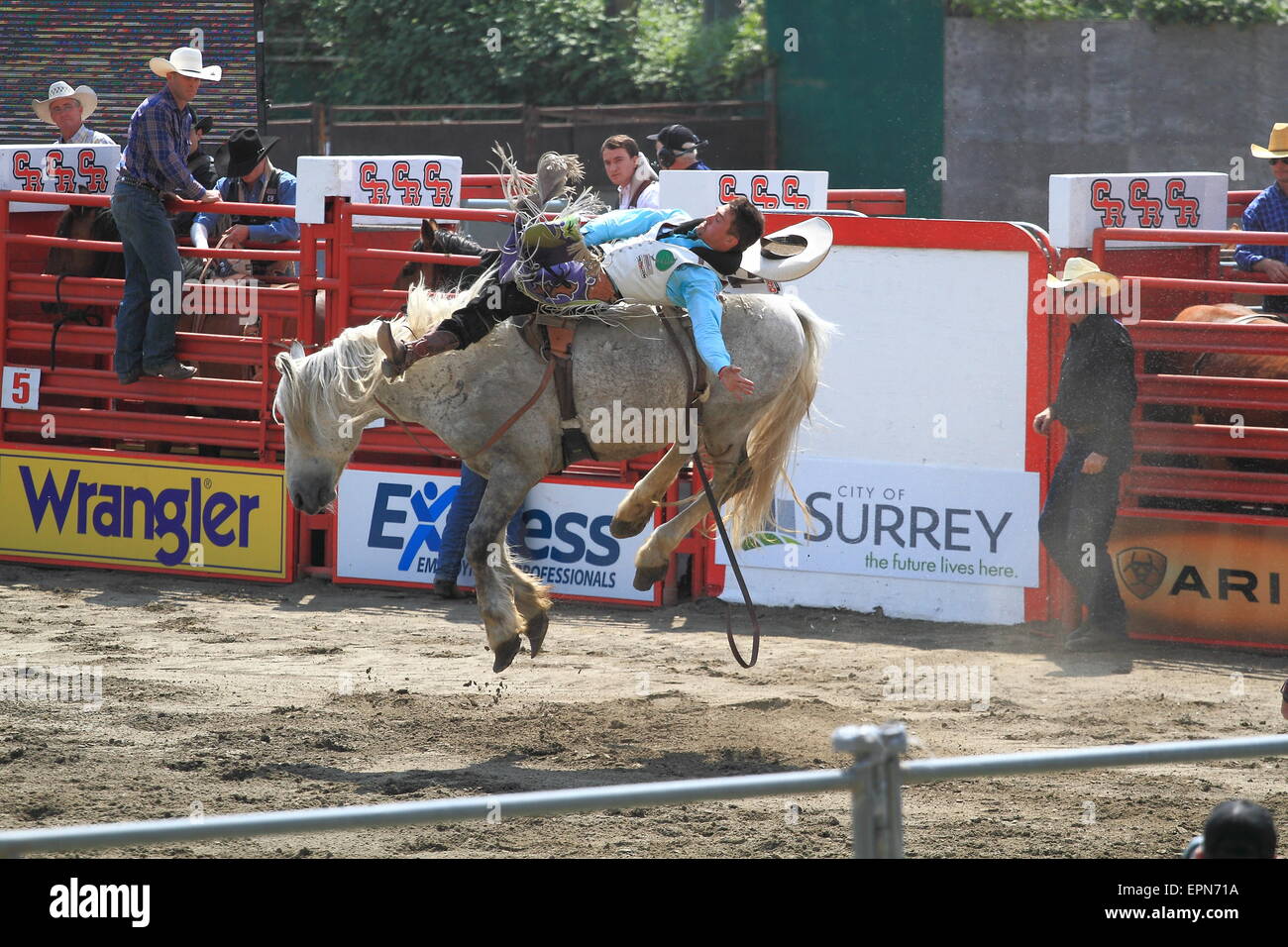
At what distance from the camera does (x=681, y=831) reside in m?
5.39

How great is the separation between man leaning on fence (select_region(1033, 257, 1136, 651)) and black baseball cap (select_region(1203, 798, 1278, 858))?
509 centimetres

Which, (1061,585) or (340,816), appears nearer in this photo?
(340,816)

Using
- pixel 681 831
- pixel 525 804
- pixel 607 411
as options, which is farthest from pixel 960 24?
pixel 525 804

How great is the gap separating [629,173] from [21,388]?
14.0 feet

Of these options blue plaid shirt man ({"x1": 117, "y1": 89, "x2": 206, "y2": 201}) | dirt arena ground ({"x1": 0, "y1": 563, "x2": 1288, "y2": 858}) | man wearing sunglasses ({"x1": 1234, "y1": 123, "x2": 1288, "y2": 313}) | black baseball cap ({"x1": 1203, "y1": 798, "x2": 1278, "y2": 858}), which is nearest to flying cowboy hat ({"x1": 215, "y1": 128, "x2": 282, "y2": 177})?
blue plaid shirt man ({"x1": 117, "y1": 89, "x2": 206, "y2": 201})

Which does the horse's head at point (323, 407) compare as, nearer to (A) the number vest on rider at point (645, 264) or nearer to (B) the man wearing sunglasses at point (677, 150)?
(A) the number vest on rider at point (645, 264)

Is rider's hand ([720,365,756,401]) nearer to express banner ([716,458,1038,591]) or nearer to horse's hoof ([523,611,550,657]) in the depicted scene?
horse's hoof ([523,611,550,657])

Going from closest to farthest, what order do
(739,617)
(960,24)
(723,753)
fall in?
(723,753)
(739,617)
(960,24)

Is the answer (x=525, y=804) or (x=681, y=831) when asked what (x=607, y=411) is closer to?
(x=681, y=831)

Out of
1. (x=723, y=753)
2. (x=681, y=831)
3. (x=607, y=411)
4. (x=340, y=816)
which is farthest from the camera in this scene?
(x=607, y=411)

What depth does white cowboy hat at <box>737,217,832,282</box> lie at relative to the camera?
Result: 675cm

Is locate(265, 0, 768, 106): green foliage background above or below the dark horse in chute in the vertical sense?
above

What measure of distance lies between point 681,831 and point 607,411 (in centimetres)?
211
